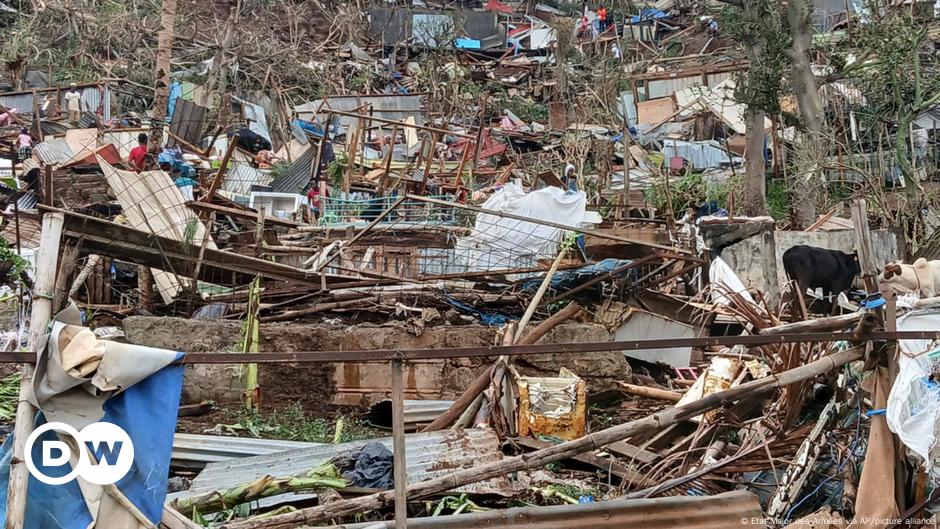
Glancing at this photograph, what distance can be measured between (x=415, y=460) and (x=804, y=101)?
36.6ft

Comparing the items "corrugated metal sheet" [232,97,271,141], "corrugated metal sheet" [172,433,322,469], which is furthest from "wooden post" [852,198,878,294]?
"corrugated metal sheet" [232,97,271,141]

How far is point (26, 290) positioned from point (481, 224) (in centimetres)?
464

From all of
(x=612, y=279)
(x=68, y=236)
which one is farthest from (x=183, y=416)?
(x=612, y=279)

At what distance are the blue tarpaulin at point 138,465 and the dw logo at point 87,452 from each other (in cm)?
2

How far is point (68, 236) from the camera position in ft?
22.6

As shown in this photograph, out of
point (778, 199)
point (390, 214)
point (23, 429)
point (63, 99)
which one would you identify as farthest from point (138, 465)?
point (63, 99)

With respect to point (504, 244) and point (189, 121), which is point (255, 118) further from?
point (504, 244)

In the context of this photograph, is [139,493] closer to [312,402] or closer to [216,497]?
[216,497]

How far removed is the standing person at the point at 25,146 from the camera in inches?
567

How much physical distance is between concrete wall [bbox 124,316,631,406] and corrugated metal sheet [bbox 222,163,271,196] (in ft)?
20.9

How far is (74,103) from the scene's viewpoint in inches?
691

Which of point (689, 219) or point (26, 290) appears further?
point (689, 219)

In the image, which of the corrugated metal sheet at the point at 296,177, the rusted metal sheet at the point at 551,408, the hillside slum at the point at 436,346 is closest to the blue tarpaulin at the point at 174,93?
the hillside slum at the point at 436,346

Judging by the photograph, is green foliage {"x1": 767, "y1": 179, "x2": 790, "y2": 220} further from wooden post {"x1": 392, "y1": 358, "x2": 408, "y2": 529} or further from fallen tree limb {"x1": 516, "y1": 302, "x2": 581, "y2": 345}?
wooden post {"x1": 392, "y1": 358, "x2": 408, "y2": 529}
